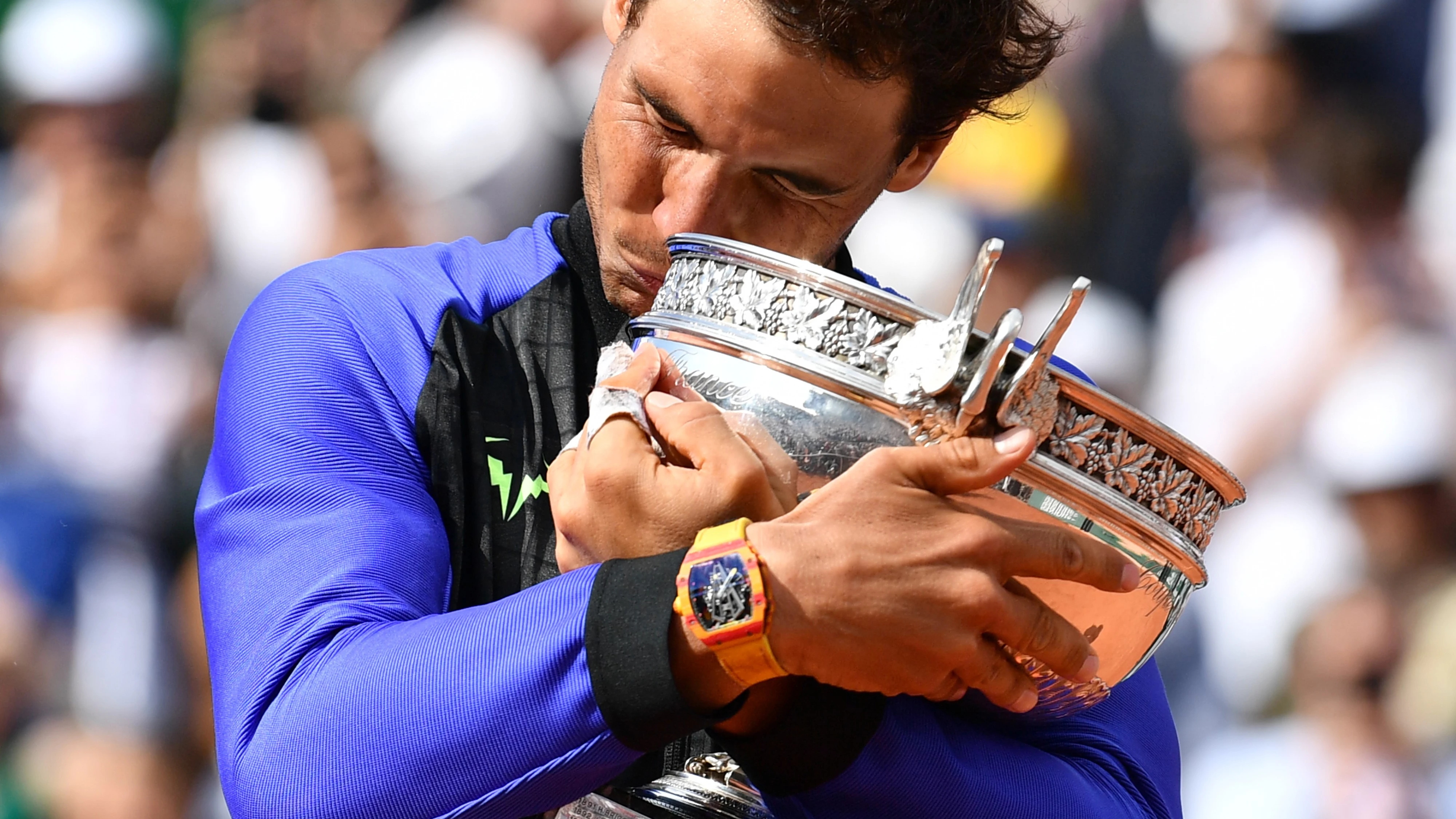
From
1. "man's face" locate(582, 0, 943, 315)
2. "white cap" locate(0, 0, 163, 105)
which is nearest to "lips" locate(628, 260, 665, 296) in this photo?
"man's face" locate(582, 0, 943, 315)

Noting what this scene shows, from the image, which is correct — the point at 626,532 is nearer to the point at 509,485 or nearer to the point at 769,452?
the point at 769,452

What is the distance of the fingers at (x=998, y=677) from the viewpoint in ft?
3.56

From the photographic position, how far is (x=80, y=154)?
4.63 meters

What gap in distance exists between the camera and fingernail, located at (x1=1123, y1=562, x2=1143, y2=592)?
1105 mm

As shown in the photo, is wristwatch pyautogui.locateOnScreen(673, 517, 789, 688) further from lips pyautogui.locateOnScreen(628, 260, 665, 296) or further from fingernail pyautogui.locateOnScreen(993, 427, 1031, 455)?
lips pyautogui.locateOnScreen(628, 260, 665, 296)

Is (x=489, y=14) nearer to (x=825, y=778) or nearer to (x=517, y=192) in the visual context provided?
(x=517, y=192)

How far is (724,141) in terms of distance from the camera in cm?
147

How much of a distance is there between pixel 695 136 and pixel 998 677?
2.04 feet

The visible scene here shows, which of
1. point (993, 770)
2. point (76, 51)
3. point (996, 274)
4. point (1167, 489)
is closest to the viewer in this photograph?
point (1167, 489)

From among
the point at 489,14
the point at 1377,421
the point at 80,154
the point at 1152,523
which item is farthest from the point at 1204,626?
the point at 80,154

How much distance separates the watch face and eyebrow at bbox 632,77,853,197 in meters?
0.54

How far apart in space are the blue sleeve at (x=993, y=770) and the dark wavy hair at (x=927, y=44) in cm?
60

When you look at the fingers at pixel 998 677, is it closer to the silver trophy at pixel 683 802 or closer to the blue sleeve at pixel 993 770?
the blue sleeve at pixel 993 770

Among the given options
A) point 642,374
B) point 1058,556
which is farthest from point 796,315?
point 1058,556
